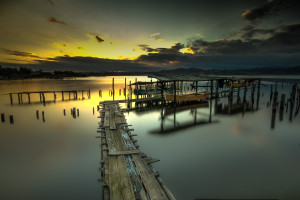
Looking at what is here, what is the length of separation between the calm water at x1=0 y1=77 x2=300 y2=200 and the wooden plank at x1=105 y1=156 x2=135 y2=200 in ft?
5.06

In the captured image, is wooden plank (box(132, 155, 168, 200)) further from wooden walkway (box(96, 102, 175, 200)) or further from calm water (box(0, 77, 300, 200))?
calm water (box(0, 77, 300, 200))

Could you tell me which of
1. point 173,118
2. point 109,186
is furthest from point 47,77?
point 109,186

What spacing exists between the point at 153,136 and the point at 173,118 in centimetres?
499

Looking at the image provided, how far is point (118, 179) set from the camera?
512 cm

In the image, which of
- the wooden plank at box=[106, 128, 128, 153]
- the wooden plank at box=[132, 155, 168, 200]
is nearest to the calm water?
the wooden plank at box=[106, 128, 128, 153]

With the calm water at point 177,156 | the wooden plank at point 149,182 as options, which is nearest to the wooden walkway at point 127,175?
the wooden plank at point 149,182

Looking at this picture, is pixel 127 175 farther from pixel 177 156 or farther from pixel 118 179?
pixel 177 156

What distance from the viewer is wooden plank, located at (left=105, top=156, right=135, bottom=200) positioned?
4.49m

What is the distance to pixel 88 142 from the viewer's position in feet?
36.7

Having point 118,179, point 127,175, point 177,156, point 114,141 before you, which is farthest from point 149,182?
point 177,156

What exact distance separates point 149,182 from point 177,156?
15.0 feet

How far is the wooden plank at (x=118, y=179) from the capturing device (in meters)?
4.49

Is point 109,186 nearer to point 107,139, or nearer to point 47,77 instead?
point 107,139

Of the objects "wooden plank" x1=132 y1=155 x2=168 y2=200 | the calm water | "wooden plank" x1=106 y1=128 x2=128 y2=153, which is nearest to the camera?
"wooden plank" x1=132 y1=155 x2=168 y2=200
